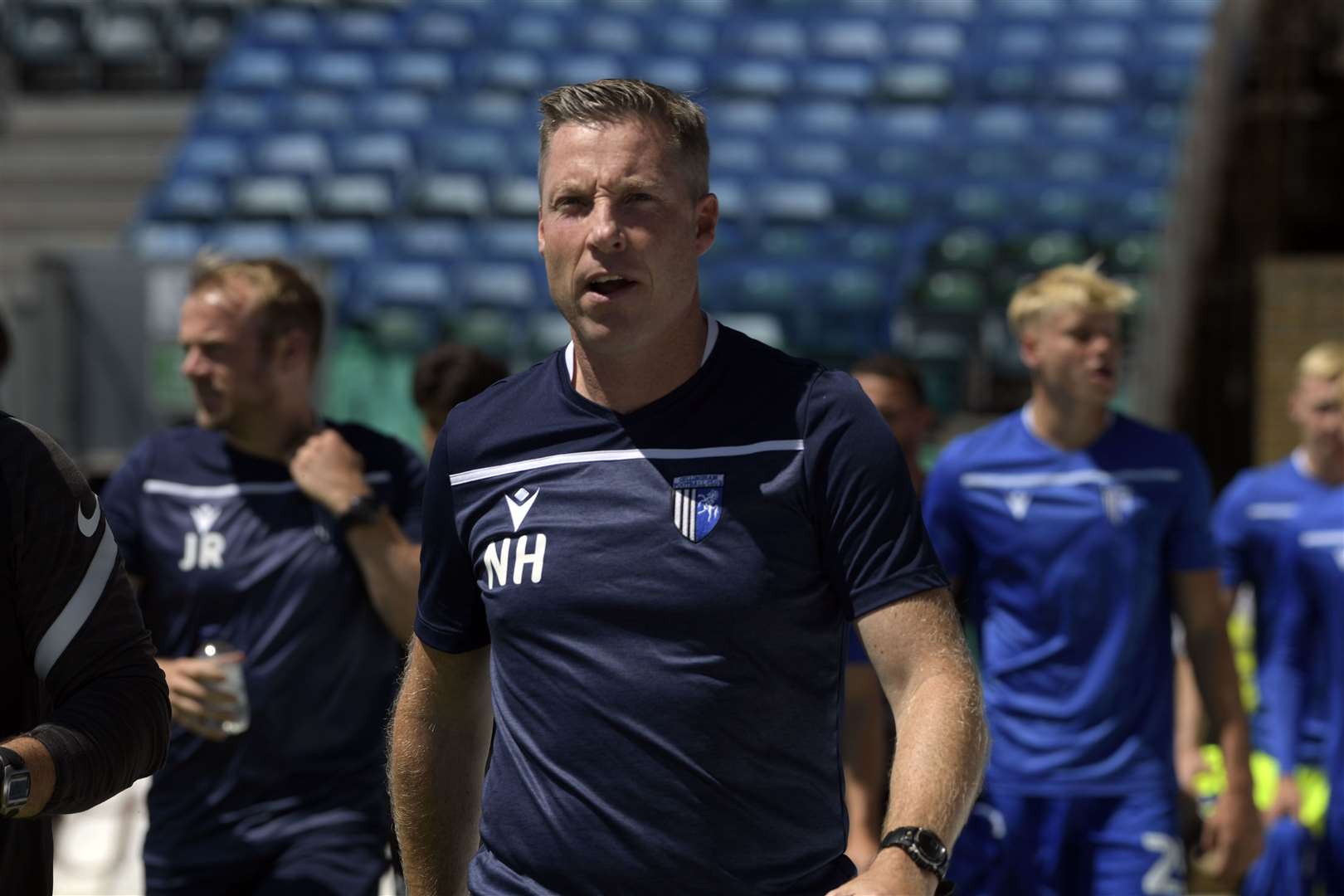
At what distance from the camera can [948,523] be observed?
5.10 m

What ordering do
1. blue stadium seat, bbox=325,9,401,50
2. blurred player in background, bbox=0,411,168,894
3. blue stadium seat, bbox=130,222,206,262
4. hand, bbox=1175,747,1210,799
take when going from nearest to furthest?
blurred player in background, bbox=0,411,168,894
hand, bbox=1175,747,1210,799
blue stadium seat, bbox=130,222,206,262
blue stadium seat, bbox=325,9,401,50

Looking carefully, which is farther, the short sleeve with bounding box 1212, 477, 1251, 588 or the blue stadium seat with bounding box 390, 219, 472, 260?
the blue stadium seat with bounding box 390, 219, 472, 260

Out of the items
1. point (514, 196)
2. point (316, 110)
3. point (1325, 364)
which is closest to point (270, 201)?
point (316, 110)

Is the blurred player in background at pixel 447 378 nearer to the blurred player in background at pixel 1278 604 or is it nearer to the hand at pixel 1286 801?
the blurred player in background at pixel 1278 604

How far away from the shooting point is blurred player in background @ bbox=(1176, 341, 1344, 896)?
6125 mm

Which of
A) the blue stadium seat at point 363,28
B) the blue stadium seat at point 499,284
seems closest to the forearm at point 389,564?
the blue stadium seat at point 499,284

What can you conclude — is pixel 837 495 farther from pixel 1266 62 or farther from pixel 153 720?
pixel 1266 62

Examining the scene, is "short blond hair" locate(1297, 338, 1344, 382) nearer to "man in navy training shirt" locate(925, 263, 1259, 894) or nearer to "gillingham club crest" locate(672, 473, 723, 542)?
"man in navy training shirt" locate(925, 263, 1259, 894)

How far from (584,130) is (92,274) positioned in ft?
23.6

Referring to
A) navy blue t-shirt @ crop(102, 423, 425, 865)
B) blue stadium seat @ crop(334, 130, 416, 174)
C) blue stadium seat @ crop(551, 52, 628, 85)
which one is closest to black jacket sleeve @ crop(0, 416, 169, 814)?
navy blue t-shirt @ crop(102, 423, 425, 865)

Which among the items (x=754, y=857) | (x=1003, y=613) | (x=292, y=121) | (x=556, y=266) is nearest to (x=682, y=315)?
(x=556, y=266)

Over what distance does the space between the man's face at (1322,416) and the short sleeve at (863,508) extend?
183 inches

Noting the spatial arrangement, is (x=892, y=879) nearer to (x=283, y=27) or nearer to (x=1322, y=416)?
(x=1322, y=416)

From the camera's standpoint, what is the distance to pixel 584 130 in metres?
2.60
